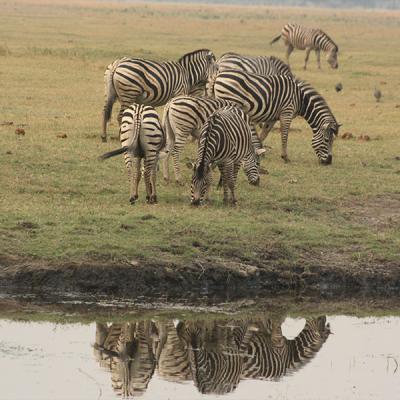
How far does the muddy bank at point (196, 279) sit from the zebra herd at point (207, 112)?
6.65 feet

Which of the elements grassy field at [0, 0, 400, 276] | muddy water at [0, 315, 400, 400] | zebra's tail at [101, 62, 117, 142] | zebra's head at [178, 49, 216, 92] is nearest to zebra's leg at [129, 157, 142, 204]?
grassy field at [0, 0, 400, 276]

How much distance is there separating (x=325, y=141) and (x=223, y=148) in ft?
14.8

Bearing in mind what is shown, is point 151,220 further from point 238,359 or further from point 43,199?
point 238,359

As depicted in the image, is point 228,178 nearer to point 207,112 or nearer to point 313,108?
point 207,112

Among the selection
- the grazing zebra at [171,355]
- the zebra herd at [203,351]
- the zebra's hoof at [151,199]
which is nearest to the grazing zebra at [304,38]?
the zebra's hoof at [151,199]

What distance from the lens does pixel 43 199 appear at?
13781 mm

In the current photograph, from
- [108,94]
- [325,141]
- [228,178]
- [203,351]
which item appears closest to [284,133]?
[325,141]

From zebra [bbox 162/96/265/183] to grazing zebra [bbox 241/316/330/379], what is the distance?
4319mm

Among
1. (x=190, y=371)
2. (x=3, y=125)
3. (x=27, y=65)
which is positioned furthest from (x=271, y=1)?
(x=190, y=371)

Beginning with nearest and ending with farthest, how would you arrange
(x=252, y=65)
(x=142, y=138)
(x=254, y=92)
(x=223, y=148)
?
(x=142, y=138) < (x=223, y=148) < (x=254, y=92) < (x=252, y=65)

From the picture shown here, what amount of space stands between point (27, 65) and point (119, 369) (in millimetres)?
20413

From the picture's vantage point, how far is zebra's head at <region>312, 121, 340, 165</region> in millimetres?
17391

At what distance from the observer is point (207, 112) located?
14.7 m

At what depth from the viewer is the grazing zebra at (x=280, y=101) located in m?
17.2
